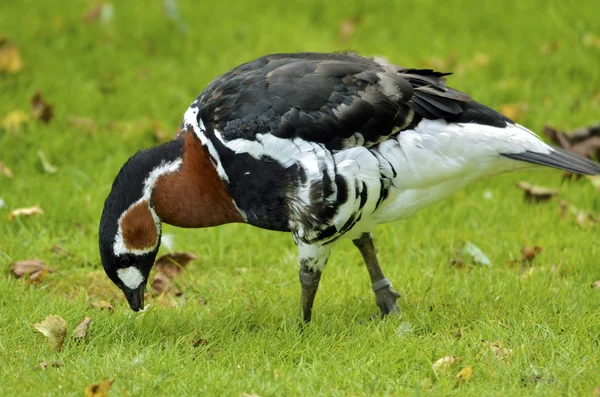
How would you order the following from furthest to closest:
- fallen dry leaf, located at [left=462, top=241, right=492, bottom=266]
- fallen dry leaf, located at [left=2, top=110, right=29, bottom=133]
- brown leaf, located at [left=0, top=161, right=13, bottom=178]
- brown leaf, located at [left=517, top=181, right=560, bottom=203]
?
1. fallen dry leaf, located at [left=2, top=110, right=29, bottom=133]
2. brown leaf, located at [left=0, top=161, right=13, bottom=178]
3. brown leaf, located at [left=517, top=181, right=560, bottom=203]
4. fallen dry leaf, located at [left=462, top=241, right=492, bottom=266]

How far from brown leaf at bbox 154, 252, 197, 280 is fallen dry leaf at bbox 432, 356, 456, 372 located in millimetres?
2066

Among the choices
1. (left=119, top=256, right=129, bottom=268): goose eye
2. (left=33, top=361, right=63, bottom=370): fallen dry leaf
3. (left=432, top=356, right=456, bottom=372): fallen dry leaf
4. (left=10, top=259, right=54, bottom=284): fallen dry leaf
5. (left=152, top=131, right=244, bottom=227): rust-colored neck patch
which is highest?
(left=152, top=131, right=244, bottom=227): rust-colored neck patch

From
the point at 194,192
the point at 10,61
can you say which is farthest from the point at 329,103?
the point at 10,61

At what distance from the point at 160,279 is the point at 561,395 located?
262 cm

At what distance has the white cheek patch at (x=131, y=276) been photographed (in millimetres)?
4688

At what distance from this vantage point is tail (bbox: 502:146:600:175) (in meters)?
4.54

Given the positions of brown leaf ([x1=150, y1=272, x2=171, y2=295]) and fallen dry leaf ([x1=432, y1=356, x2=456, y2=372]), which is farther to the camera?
brown leaf ([x1=150, y1=272, x2=171, y2=295])

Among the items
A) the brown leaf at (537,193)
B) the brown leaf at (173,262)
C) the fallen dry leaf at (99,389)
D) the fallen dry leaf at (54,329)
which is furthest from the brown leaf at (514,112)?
the fallen dry leaf at (99,389)

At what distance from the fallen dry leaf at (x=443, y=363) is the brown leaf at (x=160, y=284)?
6.39ft

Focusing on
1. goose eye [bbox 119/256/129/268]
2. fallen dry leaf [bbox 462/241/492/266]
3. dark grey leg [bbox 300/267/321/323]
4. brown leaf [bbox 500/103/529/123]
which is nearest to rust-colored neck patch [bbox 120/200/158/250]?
goose eye [bbox 119/256/129/268]

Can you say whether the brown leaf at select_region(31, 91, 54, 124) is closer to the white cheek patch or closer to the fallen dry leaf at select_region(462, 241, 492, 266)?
the white cheek patch

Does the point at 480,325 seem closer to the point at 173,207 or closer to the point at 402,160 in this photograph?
the point at 402,160

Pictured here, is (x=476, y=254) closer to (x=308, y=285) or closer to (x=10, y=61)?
(x=308, y=285)

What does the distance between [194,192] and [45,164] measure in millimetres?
2535
